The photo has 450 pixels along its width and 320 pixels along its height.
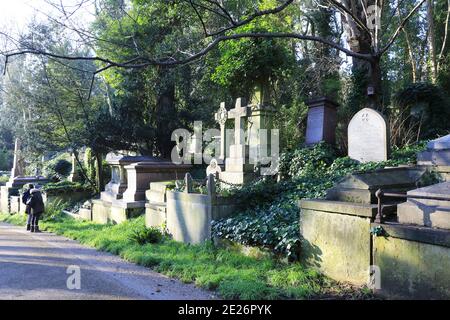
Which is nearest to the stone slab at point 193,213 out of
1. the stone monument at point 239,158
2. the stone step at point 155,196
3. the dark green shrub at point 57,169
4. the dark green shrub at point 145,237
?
the dark green shrub at point 145,237

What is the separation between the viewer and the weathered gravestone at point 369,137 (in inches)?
332

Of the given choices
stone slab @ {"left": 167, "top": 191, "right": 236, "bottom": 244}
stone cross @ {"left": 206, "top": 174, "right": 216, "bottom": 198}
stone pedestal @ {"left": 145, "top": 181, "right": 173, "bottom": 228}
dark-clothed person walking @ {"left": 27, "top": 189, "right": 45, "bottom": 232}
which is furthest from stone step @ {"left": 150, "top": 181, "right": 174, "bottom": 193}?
dark-clothed person walking @ {"left": 27, "top": 189, "right": 45, "bottom": 232}

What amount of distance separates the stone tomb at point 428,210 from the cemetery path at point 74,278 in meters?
2.73

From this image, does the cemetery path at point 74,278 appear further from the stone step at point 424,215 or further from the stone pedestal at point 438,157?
the stone pedestal at point 438,157

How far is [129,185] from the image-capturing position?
1122cm

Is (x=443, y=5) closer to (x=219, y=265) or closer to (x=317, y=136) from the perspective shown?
(x=317, y=136)

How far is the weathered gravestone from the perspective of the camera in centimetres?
843

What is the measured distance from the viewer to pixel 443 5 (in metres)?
20.4

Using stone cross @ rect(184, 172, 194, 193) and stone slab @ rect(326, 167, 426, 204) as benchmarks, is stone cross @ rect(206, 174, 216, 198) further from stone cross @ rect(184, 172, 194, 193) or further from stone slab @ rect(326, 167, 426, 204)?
stone slab @ rect(326, 167, 426, 204)

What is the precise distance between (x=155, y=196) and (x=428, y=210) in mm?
7026

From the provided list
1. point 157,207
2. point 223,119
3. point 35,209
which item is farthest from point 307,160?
point 35,209

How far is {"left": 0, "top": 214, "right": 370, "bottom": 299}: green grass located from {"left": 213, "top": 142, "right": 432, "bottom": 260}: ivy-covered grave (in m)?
0.30

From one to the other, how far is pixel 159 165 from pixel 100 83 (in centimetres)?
1093

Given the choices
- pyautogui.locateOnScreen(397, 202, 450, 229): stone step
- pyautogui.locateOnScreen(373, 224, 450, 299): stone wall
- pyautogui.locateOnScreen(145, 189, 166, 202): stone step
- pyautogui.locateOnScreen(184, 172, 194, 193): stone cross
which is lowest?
pyautogui.locateOnScreen(373, 224, 450, 299): stone wall
